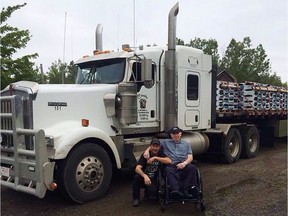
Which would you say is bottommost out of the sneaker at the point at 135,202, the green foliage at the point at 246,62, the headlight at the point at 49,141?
the sneaker at the point at 135,202

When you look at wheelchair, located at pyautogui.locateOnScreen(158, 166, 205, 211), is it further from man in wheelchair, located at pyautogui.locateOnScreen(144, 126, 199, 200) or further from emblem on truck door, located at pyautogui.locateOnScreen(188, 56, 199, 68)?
emblem on truck door, located at pyautogui.locateOnScreen(188, 56, 199, 68)

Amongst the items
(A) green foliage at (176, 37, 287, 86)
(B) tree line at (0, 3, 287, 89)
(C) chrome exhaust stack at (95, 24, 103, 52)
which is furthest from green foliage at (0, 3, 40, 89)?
(A) green foliage at (176, 37, 287, 86)

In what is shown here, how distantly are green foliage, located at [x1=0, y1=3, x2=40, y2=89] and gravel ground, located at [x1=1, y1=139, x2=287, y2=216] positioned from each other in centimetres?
969

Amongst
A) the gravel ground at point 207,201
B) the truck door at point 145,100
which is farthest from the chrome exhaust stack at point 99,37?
the gravel ground at point 207,201

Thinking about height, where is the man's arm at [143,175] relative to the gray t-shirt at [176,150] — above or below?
below

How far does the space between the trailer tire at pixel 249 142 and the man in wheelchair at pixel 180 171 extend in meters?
4.85

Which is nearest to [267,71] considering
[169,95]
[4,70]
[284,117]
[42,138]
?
[284,117]

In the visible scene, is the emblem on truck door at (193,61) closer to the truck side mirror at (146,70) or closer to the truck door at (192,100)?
the truck door at (192,100)

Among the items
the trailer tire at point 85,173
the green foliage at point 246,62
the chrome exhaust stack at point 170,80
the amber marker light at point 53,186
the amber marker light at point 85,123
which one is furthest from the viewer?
the green foliage at point 246,62

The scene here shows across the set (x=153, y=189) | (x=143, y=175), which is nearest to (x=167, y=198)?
(x=153, y=189)

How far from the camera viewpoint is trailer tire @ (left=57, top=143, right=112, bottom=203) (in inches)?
216

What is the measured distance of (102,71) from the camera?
23.3 feet

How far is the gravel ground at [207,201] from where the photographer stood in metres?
5.31

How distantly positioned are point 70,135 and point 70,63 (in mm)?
3033
